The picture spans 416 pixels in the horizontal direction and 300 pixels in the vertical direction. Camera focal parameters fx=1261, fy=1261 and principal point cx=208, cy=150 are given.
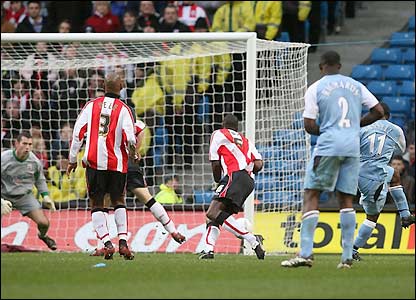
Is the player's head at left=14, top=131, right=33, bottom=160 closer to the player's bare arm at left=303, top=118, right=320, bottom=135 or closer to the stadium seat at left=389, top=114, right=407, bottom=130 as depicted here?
the player's bare arm at left=303, top=118, right=320, bottom=135

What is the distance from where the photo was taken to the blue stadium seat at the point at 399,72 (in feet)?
77.7

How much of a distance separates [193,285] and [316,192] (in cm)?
213

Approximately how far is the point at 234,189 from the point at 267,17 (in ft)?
27.7

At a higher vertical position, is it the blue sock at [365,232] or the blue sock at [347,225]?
the blue sock at [347,225]

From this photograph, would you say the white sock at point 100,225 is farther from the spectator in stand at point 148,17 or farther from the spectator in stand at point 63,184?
the spectator in stand at point 148,17

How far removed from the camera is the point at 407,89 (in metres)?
23.3

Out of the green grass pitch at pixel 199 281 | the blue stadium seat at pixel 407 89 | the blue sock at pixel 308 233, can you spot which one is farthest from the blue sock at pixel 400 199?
the blue stadium seat at pixel 407 89

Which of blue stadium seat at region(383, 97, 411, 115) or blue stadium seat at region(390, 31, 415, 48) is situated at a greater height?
blue stadium seat at region(390, 31, 415, 48)

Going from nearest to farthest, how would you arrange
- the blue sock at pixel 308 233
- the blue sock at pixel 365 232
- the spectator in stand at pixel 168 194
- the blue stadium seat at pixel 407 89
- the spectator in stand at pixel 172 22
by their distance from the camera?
1. the blue sock at pixel 308 233
2. the blue sock at pixel 365 232
3. the spectator in stand at pixel 168 194
4. the spectator in stand at pixel 172 22
5. the blue stadium seat at pixel 407 89

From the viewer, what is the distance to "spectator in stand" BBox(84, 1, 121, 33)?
24156 millimetres

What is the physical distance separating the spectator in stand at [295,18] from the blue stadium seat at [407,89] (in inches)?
95.4

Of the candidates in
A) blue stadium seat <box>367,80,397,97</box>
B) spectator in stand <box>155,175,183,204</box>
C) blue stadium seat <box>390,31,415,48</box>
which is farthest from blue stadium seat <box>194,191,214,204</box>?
blue stadium seat <box>390,31,415,48</box>

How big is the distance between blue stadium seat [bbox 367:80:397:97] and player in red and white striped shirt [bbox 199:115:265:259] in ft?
25.3

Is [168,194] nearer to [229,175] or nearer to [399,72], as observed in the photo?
[229,175]
